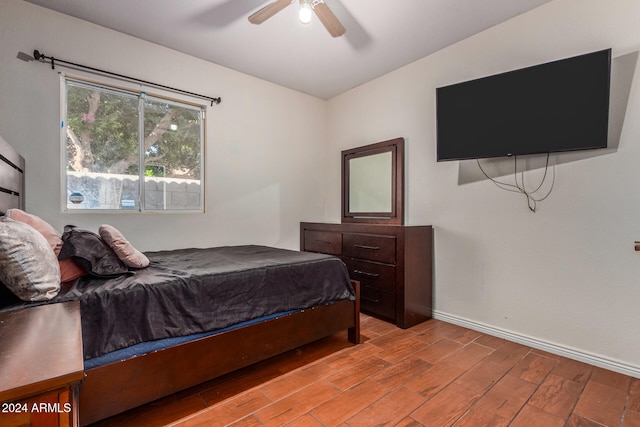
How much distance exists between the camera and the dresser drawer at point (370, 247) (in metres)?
2.81

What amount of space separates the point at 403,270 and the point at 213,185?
212cm

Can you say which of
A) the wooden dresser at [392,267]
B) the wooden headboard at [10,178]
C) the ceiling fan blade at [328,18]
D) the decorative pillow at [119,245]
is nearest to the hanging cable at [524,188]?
the wooden dresser at [392,267]

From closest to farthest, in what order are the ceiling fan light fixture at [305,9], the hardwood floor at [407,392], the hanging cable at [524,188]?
the hardwood floor at [407,392]
the ceiling fan light fixture at [305,9]
the hanging cable at [524,188]

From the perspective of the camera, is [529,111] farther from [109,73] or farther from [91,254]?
[109,73]

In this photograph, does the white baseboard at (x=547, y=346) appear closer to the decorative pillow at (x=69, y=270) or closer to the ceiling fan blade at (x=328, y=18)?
the ceiling fan blade at (x=328, y=18)

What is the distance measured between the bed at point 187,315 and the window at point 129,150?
431mm

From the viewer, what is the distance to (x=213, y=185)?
3.28 meters

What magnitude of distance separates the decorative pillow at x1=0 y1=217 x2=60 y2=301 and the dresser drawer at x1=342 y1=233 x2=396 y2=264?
2316mm

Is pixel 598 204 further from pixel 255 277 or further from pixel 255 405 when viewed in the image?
pixel 255 405

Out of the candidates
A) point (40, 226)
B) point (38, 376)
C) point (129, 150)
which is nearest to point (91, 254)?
point (40, 226)

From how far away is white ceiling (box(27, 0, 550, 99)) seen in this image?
234 centimetres

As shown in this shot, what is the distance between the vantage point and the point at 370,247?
3.00m

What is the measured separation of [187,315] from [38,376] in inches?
36.3

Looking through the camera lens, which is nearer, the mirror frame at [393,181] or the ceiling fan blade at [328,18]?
the ceiling fan blade at [328,18]
